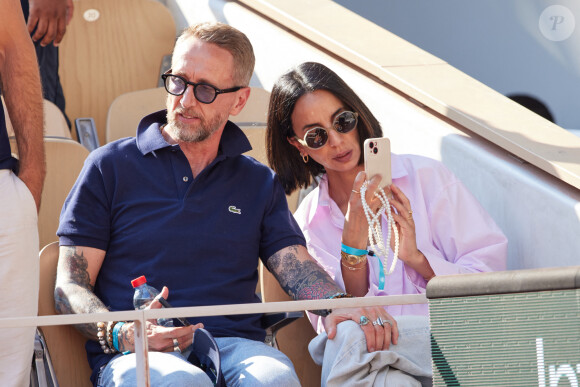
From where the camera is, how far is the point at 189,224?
9.27 feet

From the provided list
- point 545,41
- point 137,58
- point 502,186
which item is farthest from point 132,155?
point 545,41

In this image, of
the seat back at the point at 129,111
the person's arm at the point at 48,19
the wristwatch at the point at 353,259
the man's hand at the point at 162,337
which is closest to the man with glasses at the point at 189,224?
the man's hand at the point at 162,337

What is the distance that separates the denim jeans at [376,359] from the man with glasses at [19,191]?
0.77 metres

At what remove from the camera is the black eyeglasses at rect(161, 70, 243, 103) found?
9.61ft

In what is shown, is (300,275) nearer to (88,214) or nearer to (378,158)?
(378,158)

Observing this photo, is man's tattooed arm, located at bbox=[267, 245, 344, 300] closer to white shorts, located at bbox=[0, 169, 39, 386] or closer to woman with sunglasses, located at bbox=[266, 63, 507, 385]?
woman with sunglasses, located at bbox=[266, 63, 507, 385]

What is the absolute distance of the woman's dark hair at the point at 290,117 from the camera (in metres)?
3.17

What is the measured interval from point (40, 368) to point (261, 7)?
8.98 ft

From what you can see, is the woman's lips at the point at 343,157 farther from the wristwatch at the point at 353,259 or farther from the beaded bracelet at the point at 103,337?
the beaded bracelet at the point at 103,337

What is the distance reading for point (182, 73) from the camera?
2.95 m

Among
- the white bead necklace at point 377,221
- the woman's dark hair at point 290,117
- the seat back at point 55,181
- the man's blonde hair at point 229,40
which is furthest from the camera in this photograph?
the seat back at point 55,181

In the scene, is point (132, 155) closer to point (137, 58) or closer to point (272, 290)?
point (272, 290)

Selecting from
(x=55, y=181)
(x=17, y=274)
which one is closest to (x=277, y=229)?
(x=17, y=274)

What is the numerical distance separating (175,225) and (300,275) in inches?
15.7
